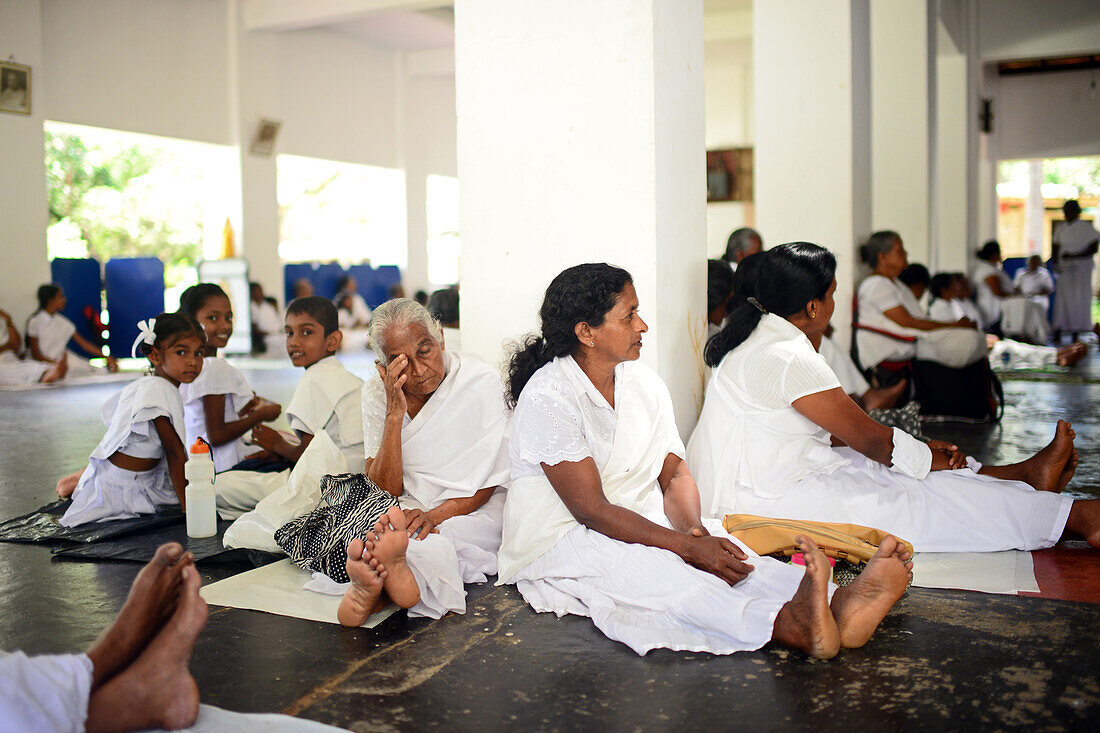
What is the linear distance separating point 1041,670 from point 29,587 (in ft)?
9.90

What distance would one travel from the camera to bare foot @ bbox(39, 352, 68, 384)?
1027cm

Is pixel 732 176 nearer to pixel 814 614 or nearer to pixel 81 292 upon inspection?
pixel 81 292

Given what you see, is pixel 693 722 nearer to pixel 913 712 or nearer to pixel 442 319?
pixel 913 712

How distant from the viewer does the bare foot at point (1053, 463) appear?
11.6 ft

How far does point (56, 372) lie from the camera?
1038 centimetres

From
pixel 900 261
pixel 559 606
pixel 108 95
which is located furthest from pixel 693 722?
pixel 108 95

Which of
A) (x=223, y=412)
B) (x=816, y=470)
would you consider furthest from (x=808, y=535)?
(x=223, y=412)

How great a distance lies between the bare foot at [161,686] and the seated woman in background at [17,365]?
9.39m

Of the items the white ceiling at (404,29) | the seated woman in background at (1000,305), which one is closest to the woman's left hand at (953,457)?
the seated woman in background at (1000,305)

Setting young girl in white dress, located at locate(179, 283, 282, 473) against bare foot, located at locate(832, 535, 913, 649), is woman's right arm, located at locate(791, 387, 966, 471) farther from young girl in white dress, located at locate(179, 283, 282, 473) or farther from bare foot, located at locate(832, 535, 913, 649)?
young girl in white dress, located at locate(179, 283, 282, 473)

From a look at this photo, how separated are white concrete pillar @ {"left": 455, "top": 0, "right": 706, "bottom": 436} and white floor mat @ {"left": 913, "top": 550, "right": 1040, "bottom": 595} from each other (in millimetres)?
1074

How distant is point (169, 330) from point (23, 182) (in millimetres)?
8803

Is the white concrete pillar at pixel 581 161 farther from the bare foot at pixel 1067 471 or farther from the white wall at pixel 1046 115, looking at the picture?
the white wall at pixel 1046 115

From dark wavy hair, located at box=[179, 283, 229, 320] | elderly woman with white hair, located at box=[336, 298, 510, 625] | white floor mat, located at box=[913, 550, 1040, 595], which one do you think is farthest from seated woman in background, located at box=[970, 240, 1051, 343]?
elderly woman with white hair, located at box=[336, 298, 510, 625]
